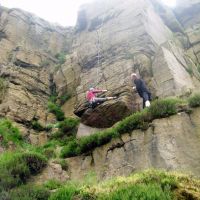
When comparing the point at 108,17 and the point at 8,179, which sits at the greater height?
the point at 108,17

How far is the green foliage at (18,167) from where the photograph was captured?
11812 millimetres

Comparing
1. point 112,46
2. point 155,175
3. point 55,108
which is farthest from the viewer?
point 112,46

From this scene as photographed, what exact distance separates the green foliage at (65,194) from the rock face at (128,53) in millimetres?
7817

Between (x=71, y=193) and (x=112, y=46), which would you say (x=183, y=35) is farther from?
(x=71, y=193)

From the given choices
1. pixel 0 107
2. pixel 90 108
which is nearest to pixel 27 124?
pixel 0 107

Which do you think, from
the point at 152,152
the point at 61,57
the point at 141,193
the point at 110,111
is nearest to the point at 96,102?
the point at 110,111

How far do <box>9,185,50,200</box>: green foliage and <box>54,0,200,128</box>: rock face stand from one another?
7.95 meters

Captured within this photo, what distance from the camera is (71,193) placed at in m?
10.2

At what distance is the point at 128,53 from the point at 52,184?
13.4 m

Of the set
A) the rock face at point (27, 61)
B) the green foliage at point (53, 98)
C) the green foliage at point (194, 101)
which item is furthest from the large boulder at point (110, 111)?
the green foliage at point (53, 98)

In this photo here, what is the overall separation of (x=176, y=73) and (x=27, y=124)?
8.11 m

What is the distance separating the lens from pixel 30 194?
10.7 meters

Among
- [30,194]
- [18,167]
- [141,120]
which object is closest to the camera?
[30,194]

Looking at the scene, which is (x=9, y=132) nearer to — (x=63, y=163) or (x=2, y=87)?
(x=2, y=87)
